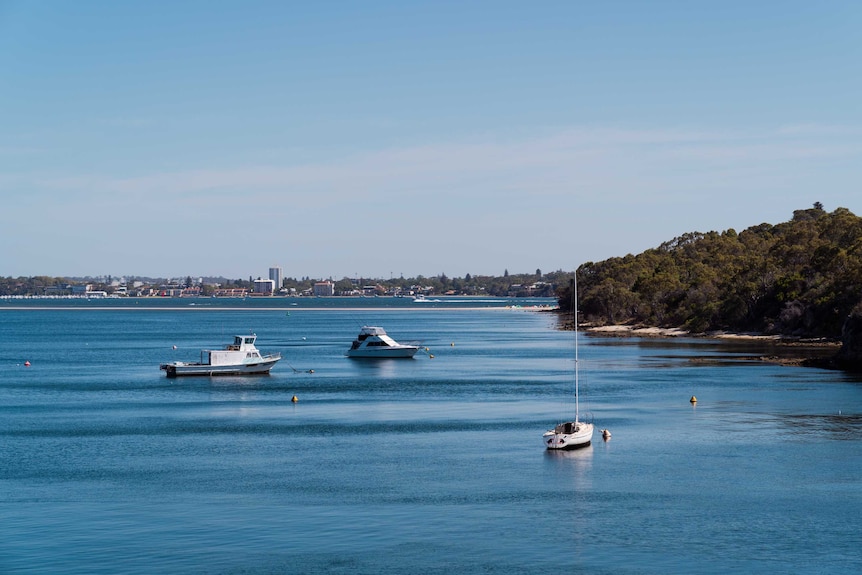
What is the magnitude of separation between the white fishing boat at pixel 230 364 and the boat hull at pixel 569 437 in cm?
5378

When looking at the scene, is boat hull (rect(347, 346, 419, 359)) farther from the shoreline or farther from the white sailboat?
the white sailboat

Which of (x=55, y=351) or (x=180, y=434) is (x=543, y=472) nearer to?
(x=180, y=434)

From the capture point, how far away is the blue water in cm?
3794

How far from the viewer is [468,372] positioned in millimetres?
114250

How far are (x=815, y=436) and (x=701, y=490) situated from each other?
18892 millimetres

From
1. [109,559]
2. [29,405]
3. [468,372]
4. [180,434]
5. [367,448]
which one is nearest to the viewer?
[109,559]

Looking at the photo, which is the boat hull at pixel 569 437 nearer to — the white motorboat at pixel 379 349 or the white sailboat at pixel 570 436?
the white sailboat at pixel 570 436

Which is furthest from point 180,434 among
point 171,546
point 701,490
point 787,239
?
point 787,239

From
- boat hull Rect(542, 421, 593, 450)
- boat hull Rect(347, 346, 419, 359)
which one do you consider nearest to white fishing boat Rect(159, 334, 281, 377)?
boat hull Rect(347, 346, 419, 359)

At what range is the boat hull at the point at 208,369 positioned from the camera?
10706 cm

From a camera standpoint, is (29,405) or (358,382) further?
(358,382)

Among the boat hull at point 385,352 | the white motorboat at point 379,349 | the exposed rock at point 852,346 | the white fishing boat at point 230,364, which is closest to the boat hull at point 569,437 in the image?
→ the white fishing boat at point 230,364

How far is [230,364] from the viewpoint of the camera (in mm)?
108750

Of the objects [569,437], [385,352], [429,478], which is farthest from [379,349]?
[429,478]
